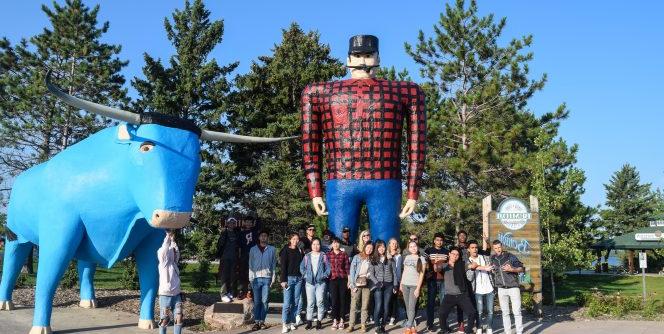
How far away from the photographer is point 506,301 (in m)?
8.36

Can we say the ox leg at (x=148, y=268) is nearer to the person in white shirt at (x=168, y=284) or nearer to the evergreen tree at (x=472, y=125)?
the person in white shirt at (x=168, y=284)

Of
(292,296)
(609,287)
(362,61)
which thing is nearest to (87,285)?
(292,296)

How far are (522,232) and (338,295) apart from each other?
436cm

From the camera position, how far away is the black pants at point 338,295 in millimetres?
8438

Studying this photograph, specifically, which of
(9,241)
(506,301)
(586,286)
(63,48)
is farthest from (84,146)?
(586,286)

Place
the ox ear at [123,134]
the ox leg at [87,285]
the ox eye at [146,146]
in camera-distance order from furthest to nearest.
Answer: the ox leg at [87,285] < the ox ear at [123,134] < the ox eye at [146,146]

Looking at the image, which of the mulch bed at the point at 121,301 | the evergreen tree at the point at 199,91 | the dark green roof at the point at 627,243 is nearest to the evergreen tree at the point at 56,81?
the evergreen tree at the point at 199,91

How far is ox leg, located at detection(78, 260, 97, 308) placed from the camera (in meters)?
11.0

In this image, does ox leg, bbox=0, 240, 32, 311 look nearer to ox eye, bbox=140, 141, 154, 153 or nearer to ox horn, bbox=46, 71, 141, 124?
ox horn, bbox=46, 71, 141, 124

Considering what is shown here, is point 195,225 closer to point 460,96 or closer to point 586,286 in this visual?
point 460,96

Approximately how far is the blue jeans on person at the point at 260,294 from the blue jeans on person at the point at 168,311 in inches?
59.3

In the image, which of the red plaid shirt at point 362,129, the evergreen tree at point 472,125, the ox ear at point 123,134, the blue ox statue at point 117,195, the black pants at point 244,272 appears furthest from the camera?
Result: the evergreen tree at point 472,125

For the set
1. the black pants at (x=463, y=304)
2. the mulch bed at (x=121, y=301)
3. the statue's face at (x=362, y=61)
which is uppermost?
the statue's face at (x=362, y=61)

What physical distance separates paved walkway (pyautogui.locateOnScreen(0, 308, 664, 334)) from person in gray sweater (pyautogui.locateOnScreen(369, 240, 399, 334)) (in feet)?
0.96
